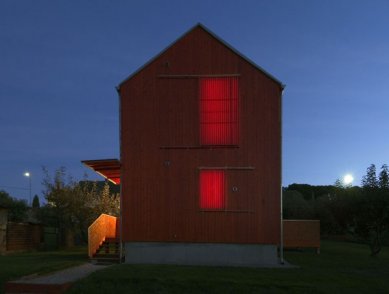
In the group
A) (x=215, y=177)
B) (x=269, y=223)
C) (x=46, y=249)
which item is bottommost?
(x=46, y=249)

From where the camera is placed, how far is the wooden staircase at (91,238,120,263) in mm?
21156

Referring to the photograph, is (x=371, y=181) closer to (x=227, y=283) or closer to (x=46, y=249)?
(x=227, y=283)

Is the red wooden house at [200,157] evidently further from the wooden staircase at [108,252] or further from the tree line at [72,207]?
the tree line at [72,207]

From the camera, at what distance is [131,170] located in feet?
70.0

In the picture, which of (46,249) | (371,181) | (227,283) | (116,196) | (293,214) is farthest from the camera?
(293,214)

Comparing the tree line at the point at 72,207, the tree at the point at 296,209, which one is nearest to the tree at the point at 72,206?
the tree line at the point at 72,207

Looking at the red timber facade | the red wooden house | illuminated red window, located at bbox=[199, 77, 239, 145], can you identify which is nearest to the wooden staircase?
the red wooden house

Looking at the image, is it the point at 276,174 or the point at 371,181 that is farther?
the point at 371,181

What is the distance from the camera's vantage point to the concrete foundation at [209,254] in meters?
20.4

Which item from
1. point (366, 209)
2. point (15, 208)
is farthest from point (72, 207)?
point (366, 209)

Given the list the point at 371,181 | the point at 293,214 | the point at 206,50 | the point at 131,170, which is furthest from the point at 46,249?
the point at 293,214

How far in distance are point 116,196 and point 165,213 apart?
1699 centimetres

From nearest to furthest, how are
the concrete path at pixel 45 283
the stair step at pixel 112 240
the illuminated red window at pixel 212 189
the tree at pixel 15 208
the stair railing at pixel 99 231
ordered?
the concrete path at pixel 45 283, the illuminated red window at pixel 212 189, the stair railing at pixel 99 231, the stair step at pixel 112 240, the tree at pixel 15 208

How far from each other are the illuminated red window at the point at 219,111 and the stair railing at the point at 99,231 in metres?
5.91
